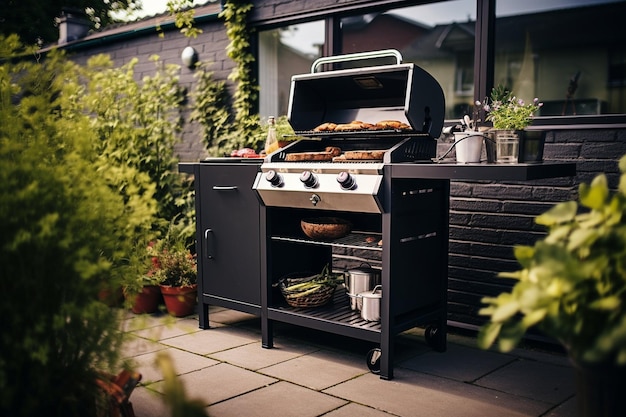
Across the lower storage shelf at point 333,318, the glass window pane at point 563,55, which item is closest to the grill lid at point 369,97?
the lower storage shelf at point 333,318

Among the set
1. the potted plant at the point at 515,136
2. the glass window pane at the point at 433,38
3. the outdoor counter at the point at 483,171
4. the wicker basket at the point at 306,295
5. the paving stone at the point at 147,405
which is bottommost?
the paving stone at the point at 147,405

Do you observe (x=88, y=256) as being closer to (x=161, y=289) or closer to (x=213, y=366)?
(x=213, y=366)

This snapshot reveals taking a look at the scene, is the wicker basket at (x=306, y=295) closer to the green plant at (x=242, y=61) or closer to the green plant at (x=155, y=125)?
the green plant at (x=242, y=61)

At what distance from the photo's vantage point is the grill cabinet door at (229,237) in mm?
4086

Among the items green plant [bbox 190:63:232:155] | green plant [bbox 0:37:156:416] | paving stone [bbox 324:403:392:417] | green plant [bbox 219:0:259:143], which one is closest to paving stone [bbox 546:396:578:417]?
paving stone [bbox 324:403:392:417]

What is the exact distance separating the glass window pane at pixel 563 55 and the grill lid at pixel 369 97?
4.38m

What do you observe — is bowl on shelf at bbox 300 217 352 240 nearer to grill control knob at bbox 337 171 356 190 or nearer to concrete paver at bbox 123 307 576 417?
grill control knob at bbox 337 171 356 190

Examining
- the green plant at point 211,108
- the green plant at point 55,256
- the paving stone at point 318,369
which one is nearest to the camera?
the green plant at point 55,256

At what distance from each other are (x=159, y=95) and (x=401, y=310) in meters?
3.79

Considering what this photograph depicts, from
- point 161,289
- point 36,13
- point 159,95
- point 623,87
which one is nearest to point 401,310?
point 161,289

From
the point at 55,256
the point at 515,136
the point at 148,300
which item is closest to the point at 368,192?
the point at 515,136

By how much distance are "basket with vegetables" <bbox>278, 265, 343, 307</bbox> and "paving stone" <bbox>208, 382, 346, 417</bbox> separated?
72 centimetres

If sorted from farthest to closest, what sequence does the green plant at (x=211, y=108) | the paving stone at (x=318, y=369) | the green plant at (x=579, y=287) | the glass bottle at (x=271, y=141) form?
1. the green plant at (x=211, y=108)
2. the glass bottle at (x=271, y=141)
3. the paving stone at (x=318, y=369)
4. the green plant at (x=579, y=287)

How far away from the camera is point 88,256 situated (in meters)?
1.69
